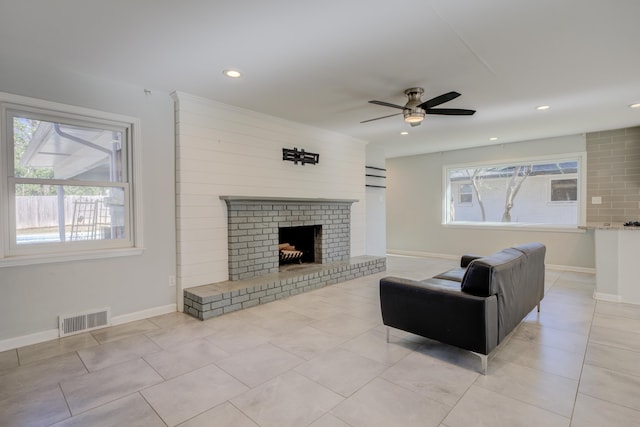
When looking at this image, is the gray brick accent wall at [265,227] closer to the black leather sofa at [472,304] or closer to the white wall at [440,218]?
the black leather sofa at [472,304]

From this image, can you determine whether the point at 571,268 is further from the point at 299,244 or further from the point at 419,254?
the point at 299,244

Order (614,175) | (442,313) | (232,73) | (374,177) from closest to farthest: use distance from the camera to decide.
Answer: (442,313) < (232,73) < (614,175) < (374,177)

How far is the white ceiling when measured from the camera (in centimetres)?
205

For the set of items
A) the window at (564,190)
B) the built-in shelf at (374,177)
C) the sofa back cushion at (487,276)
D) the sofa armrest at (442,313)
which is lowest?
the sofa armrest at (442,313)

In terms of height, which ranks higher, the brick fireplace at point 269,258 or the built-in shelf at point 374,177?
the built-in shelf at point 374,177

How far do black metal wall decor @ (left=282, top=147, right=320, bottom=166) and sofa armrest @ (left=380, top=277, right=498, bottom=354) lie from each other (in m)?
2.61

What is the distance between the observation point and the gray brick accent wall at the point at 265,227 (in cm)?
401

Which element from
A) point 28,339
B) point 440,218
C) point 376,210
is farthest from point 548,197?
point 28,339

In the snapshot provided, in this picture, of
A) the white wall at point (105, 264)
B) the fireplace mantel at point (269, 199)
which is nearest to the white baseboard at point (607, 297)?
the fireplace mantel at point (269, 199)

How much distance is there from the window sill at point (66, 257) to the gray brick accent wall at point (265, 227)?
1.07 metres

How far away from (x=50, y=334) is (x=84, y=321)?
0.25 meters

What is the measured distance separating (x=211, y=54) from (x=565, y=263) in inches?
259

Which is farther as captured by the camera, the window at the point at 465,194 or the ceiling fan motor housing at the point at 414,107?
the window at the point at 465,194

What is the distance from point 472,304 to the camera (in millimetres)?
2207
